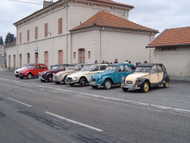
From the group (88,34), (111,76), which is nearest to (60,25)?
(88,34)

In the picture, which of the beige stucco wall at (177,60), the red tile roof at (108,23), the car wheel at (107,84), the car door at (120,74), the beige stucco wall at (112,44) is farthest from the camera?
the red tile roof at (108,23)

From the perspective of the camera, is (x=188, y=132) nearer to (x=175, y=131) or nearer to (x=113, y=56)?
(x=175, y=131)

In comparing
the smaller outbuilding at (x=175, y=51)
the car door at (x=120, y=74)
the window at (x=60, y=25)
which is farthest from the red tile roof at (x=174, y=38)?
the window at (x=60, y=25)

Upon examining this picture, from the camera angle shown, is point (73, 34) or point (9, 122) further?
point (73, 34)

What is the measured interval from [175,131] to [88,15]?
2709 cm

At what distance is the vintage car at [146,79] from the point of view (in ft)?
45.8

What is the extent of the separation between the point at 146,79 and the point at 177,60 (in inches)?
322

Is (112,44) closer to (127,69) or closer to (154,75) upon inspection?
(127,69)

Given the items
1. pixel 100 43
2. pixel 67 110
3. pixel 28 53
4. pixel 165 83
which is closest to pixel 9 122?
pixel 67 110

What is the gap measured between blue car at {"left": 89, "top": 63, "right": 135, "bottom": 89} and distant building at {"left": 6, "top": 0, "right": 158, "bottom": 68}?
366 inches

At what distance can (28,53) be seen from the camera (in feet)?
144

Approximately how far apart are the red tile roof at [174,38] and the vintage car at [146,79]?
5959 mm

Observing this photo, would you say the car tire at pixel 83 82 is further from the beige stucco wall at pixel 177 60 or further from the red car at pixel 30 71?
the red car at pixel 30 71

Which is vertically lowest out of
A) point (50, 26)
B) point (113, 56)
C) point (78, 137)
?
point (78, 137)
